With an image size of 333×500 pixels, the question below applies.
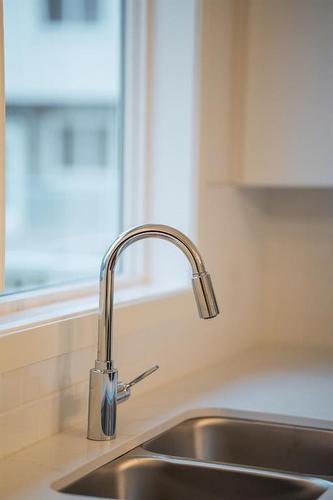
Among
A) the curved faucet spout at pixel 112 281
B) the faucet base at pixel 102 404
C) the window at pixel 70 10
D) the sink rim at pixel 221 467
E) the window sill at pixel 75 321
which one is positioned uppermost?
the window at pixel 70 10

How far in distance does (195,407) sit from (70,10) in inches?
97.2

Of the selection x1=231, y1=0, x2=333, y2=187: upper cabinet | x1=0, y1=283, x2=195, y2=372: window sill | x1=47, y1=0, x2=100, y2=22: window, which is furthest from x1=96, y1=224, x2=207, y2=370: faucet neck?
x1=47, y1=0, x2=100, y2=22: window

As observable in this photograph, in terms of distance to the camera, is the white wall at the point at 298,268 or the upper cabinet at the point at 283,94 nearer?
the upper cabinet at the point at 283,94

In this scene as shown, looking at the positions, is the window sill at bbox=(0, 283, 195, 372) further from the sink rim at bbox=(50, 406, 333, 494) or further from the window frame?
the sink rim at bbox=(50, 406, 333, 494)

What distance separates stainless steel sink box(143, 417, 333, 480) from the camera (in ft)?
5.77

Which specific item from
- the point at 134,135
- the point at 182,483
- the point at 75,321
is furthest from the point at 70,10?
the point at 182,483

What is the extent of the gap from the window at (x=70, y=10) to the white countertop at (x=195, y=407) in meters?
1.62

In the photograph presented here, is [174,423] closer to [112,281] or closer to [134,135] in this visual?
[112,281]

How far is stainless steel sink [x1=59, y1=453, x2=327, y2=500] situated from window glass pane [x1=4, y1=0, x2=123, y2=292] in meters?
0.88

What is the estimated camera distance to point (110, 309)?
1.56m

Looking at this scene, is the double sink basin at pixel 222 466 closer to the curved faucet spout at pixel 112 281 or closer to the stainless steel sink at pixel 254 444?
the stainless steel sink at pixel 254 444

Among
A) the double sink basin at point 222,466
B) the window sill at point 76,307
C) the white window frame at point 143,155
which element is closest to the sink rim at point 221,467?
the double sink basin at point 222,466

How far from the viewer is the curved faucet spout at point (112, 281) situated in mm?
1538

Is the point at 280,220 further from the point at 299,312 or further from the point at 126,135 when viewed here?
the point at 126,135
